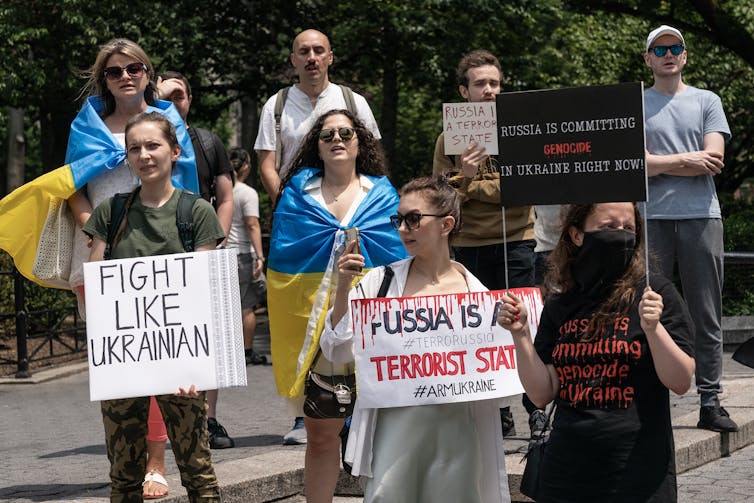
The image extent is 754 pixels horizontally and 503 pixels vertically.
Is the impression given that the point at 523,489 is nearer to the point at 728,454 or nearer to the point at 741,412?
the point at 728,454

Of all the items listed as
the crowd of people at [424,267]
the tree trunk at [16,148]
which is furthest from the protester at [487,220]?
the tree trunk at [16,148]

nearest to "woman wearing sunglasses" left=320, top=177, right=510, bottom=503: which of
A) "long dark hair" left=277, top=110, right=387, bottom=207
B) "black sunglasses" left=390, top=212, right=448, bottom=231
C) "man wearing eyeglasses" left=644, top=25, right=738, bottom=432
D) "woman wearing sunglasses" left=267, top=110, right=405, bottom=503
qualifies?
"black sunglasses" left=390, top=212, right=448, bottom=231

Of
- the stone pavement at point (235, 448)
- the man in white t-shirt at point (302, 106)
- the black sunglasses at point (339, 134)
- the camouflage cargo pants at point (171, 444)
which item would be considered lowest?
the stone pavement at point (235, 448)

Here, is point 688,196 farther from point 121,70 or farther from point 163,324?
point 163,324

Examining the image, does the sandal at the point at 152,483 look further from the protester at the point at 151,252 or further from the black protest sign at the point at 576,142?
the black protest sign at the point at 576,142

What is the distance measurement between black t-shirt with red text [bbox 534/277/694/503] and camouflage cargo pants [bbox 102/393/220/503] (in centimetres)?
162

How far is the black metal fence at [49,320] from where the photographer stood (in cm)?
1265

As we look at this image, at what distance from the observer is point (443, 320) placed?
186 inches

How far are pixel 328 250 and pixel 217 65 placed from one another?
15367 mm

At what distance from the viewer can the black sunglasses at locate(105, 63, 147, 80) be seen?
588 centimetres

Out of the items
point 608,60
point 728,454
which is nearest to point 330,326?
point 728,454

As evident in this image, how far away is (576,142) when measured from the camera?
4.41m

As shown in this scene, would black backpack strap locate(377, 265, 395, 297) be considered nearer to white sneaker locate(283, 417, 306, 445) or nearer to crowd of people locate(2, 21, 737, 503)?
crowd of people locate(2, 21, 737, 503)

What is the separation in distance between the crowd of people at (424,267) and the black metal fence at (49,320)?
4409mm
